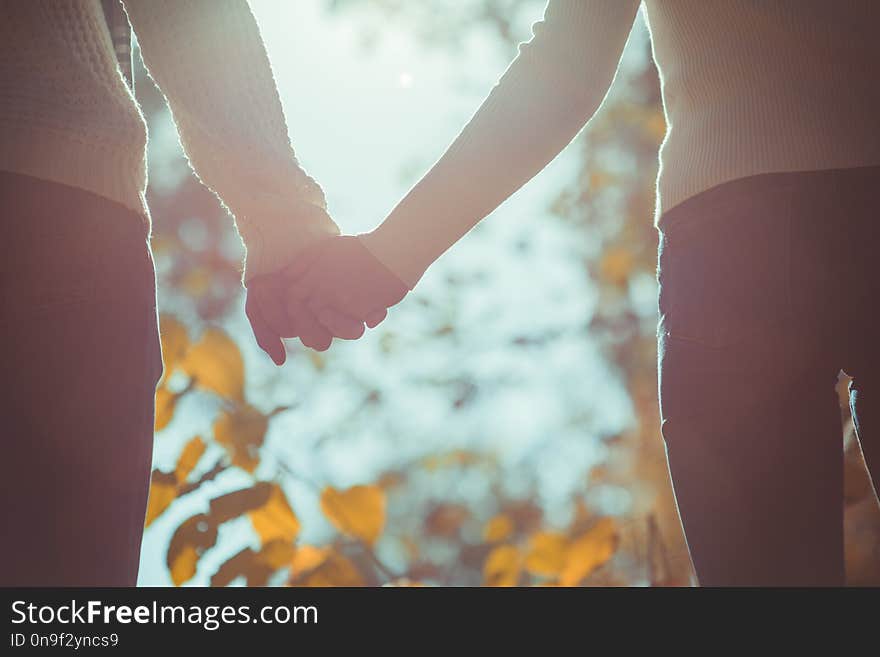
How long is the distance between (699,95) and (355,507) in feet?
4.00

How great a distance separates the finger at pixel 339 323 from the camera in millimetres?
1248

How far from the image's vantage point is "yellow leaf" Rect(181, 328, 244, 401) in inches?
67.8

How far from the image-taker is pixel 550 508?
6.30 m

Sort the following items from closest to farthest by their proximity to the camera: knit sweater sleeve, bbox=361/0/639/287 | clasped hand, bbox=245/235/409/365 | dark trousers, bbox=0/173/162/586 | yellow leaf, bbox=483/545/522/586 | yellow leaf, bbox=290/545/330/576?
1. dark trousers, bbox=0/173/162/586
2. knit sweater sleeve, bbox=361/0/639/287
3. clasped hand, bbox=245/235/409/365
4. yellow leaf, bbox=290/545/330/576
5. yellow leaf, bbox=483/545/522/586

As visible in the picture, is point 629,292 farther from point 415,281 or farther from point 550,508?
point 415,281

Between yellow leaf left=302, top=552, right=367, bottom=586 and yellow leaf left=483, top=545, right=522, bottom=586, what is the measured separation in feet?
2.32

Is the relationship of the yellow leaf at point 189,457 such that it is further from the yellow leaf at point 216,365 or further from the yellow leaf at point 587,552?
the yellow leaf at point 587,552

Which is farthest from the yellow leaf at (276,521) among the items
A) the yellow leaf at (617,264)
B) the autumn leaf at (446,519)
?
the autumn leaf at (446,519)

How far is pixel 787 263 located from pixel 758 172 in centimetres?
11

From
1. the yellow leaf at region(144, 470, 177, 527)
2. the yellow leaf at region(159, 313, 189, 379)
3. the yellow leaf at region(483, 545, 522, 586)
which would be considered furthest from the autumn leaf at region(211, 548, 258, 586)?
the yellow leaf at region(483, 545, 522, 586)

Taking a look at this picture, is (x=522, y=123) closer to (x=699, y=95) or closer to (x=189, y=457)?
(x=699, y=95)

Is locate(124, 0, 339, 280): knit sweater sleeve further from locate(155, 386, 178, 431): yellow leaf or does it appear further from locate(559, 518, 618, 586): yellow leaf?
locate(559, 518, 618, 586): yellow leaf

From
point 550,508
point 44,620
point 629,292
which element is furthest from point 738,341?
point 550,508

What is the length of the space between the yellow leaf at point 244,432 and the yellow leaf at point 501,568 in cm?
102
